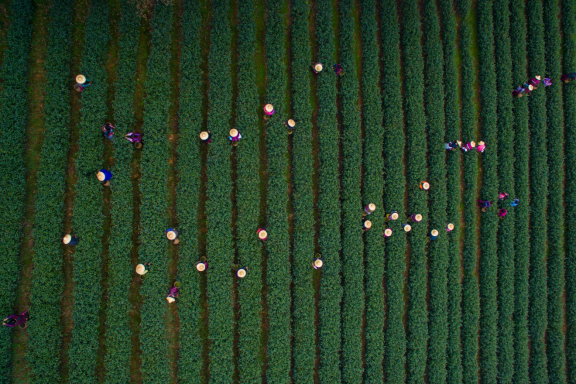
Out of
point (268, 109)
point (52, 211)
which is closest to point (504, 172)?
point (268, 109)

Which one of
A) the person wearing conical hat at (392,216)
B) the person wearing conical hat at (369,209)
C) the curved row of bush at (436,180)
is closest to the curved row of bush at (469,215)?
the curved row of bush at (436,180)

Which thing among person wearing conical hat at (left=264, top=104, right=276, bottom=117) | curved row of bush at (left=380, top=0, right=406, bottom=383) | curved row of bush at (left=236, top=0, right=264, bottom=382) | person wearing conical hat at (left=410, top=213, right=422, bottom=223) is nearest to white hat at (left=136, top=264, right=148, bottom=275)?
Answer: curved row of bush at (left=236, top=0, right=264, bottom=382)

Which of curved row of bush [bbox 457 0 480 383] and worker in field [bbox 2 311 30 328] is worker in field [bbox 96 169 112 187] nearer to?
worker in field [bbox 2 311 30 328]

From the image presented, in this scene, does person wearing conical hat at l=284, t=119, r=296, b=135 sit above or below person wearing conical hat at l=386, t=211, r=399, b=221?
above

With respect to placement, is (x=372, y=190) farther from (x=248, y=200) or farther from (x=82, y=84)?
(x=82, y=84)

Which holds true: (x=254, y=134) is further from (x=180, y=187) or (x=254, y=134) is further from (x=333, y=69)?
(x=333, y=69)

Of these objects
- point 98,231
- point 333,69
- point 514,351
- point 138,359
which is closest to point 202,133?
point 98,231
